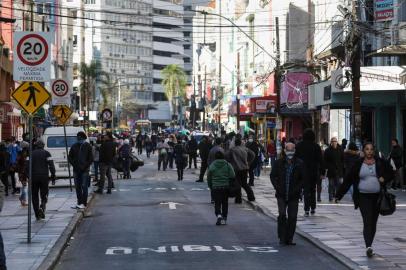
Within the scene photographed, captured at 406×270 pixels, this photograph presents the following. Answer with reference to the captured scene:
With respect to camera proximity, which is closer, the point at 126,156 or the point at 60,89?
the point at 60,89

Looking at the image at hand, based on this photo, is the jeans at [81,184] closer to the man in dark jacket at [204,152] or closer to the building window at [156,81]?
the man in dark jacket at [204,152]

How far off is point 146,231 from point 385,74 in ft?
55.9

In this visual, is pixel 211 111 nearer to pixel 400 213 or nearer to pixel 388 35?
pixel 388 35

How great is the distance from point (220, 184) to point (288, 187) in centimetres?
379

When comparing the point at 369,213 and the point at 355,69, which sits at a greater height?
the point at 355,69

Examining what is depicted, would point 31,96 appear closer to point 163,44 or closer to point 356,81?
point 356,81

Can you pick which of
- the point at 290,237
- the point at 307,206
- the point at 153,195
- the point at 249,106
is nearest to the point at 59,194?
the point at 153,195

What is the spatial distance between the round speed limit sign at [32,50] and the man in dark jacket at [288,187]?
14.4ft

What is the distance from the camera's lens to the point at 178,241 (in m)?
17.5

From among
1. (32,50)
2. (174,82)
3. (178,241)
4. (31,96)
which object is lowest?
(178,241)

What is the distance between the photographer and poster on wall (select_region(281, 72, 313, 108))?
54528mm

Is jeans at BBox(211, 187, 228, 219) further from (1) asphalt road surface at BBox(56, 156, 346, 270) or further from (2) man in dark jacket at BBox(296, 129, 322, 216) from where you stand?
(2) man in dark jacket at BBox(296, 129, 322, 216)

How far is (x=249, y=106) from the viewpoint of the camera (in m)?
61.3

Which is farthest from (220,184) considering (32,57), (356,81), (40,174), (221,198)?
(356,81)
